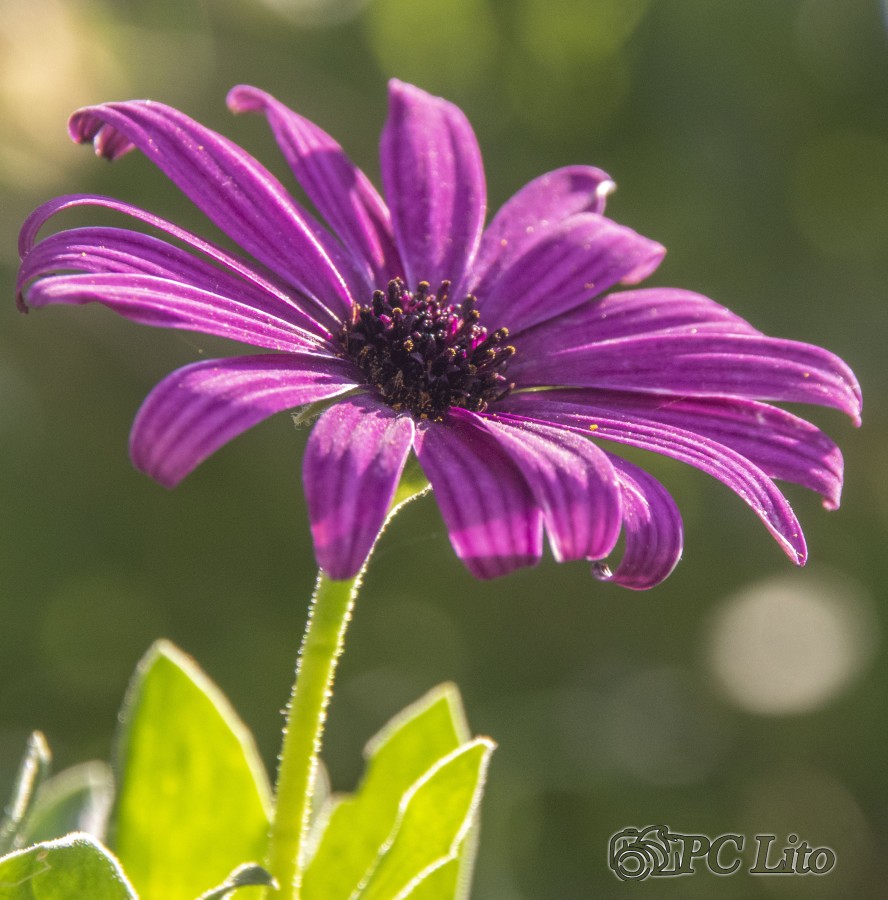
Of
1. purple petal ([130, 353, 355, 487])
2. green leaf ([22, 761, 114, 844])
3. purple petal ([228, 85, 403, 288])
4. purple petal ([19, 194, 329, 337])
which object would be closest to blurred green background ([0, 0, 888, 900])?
purple petal ([228, 85, 403, 288])

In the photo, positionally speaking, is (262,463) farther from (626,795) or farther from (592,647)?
(626,795)

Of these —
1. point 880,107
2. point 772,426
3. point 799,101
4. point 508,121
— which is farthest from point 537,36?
point 772,426

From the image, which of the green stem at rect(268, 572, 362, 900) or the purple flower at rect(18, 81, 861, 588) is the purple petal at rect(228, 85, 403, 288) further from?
the green stem at rect(268, 572, 362, 900)

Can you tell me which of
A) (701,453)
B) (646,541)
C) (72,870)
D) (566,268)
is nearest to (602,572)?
(646,541)

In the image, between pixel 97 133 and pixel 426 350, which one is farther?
pixel 426 350

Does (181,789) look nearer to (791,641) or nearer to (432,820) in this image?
(432,820)

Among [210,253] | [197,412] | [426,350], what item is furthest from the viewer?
[426,350]
